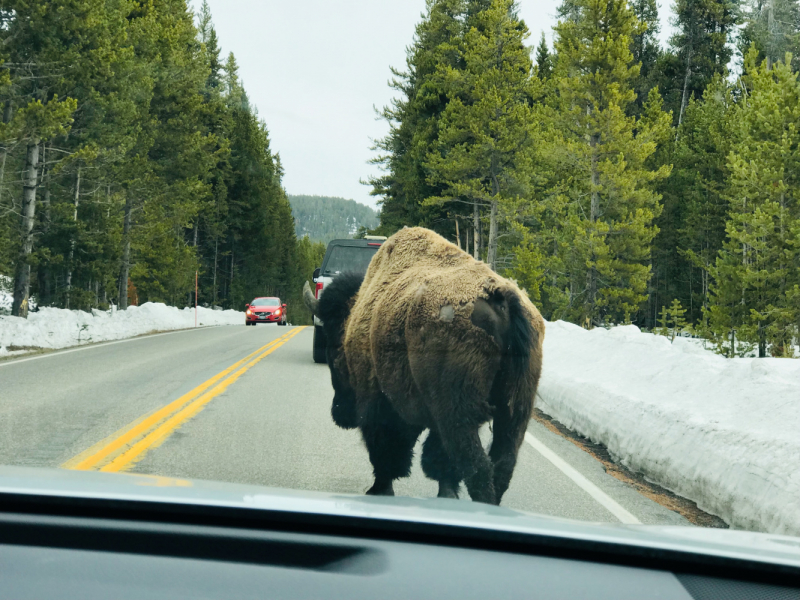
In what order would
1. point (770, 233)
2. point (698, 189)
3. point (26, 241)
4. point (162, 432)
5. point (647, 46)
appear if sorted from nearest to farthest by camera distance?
point (162, 432)
point (26, 241)
point (770, 233)
point (698, 189)
point (647, 46)

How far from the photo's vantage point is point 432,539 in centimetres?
164

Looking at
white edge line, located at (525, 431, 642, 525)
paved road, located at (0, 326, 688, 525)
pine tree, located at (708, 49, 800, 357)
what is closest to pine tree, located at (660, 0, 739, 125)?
pine tree, located at (708, 49, 800, 357)

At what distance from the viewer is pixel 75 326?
19.9m

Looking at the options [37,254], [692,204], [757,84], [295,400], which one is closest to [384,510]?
[295,400]

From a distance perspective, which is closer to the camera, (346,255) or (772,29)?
(346,255)

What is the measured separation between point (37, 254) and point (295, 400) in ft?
52.3

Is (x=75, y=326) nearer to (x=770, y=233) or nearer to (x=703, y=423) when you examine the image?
(x=703, y=423)

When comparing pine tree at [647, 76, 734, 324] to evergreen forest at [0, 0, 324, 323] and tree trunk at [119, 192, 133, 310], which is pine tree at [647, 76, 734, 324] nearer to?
evergreen forest at [0, 0, 324, 323]

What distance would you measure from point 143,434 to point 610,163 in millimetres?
26017

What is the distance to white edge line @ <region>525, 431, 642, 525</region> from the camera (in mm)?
4752

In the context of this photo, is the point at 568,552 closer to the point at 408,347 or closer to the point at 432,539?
the point at 432,539

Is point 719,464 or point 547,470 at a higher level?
point 719,464

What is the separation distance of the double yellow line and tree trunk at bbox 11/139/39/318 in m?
12.9

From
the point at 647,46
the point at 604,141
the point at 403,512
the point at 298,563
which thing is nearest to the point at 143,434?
the point at 403,512
